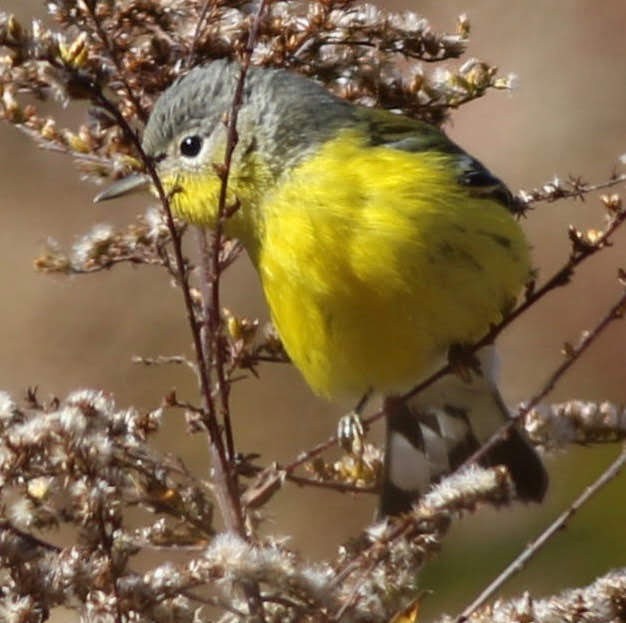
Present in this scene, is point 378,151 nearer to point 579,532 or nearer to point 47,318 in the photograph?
point 579,532

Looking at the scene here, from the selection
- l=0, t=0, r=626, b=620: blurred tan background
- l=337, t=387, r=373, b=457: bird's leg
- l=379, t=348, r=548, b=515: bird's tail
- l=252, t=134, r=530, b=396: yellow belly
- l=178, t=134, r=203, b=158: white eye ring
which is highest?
l=178, t=134, r=203, b=158: white eye ring

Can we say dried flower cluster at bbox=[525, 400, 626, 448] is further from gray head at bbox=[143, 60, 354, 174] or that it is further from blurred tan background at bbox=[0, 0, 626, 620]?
blurred tan background at bbox=[0, 0, 626, 620]

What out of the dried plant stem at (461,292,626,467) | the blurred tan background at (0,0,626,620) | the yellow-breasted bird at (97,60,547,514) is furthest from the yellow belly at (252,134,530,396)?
the blurred tan background at (0,0,626,620)

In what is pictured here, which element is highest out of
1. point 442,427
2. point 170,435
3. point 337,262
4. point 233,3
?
point 233,3

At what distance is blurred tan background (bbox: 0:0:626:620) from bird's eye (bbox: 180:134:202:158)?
8.09 feet

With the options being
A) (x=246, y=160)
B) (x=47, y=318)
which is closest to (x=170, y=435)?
(x=47, y=318)

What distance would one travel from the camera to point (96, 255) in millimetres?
3287

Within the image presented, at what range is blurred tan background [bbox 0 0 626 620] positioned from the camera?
6379 mm

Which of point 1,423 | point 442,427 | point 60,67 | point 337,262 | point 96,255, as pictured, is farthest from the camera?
point 442,427

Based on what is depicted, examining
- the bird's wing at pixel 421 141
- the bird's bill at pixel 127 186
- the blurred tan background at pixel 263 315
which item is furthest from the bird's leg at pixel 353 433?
the blurred tan background at pixel 263 315

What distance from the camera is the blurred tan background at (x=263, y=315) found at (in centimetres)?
638

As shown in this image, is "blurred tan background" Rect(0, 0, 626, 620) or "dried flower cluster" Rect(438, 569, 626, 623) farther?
"blurred tan background" Rect(0, 0, 626, 620)

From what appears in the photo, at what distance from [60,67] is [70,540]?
338cm

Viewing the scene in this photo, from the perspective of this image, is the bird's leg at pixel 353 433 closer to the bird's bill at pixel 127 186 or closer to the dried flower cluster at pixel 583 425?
the dried flower cluster at pixel 583 425
